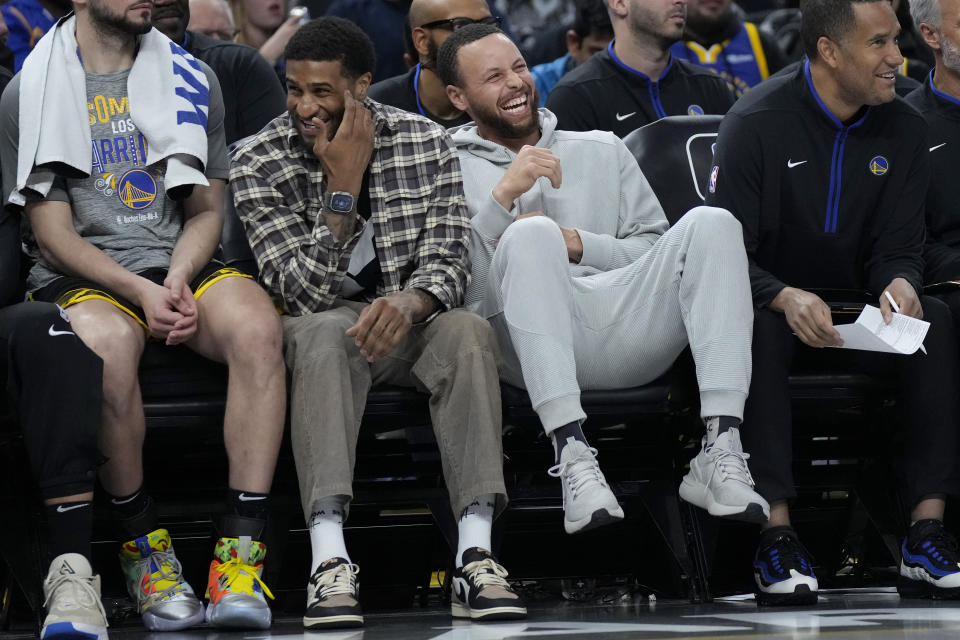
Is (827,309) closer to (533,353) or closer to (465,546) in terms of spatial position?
(533,353)

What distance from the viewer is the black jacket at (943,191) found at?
3.94 metres

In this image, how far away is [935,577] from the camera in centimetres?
331

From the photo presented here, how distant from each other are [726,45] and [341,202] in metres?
3.23

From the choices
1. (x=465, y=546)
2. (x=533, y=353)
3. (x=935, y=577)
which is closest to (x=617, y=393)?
(x=533, y=353)

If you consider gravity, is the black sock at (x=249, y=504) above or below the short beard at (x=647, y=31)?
below

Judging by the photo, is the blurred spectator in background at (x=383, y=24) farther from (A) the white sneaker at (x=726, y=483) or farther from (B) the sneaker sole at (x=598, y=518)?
(B) the sneaker sole at (x=598, y=518)

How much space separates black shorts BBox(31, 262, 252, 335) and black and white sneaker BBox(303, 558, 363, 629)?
778mm

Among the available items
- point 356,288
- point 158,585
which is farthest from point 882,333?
point 158,585

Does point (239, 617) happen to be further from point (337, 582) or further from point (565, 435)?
point (565, 435)

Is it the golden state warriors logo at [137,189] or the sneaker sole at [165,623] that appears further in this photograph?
the golden state warriors logo at [137,189]

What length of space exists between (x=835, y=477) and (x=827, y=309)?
0.51 meters

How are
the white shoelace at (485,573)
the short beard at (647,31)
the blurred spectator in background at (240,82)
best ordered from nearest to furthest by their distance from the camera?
the white shoelace at (485,573) < the blurred spectator in background at (240,82) < the short beard at (647,31)

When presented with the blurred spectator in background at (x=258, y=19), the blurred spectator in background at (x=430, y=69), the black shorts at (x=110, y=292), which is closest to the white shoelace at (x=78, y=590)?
the black shorts at (x=110, y=292)

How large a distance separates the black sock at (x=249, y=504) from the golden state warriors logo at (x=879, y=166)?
1.90m
